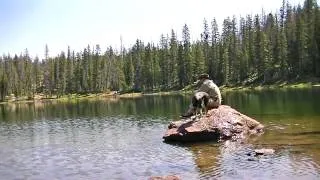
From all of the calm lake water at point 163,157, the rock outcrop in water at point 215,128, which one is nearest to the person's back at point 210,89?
the rock outcrop in water at point 215,128

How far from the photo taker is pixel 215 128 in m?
35.7

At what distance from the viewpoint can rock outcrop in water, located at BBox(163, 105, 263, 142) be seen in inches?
1398

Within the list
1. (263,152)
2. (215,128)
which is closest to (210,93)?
(215,128)

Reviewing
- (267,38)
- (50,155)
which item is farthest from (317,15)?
(50,155)

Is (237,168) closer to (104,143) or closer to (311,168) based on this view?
(311,168)

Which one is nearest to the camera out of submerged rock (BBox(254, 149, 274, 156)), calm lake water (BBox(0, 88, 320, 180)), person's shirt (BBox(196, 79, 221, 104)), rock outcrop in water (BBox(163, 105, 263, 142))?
calm lake water (BBox(0, 88, 320, 180))

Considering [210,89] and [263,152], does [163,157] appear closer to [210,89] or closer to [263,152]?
[263,152]

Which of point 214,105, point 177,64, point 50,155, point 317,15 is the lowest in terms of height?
point 50,155

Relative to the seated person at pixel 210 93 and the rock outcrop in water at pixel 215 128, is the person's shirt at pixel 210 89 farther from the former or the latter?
the rock outcrop in water at pixel 215 128

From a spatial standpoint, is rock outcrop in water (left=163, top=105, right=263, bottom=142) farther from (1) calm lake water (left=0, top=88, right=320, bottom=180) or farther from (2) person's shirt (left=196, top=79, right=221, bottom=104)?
(2) person's shirt (left=196, top=79, right=221, bottom=104)

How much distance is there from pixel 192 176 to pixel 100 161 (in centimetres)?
926

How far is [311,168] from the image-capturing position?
23.2 metres

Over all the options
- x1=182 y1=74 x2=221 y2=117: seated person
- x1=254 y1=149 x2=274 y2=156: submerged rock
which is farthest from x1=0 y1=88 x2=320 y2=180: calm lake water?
x1=182 y1=74 x2=221 y2=117: seated person

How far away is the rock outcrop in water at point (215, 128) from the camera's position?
35.5 metres
